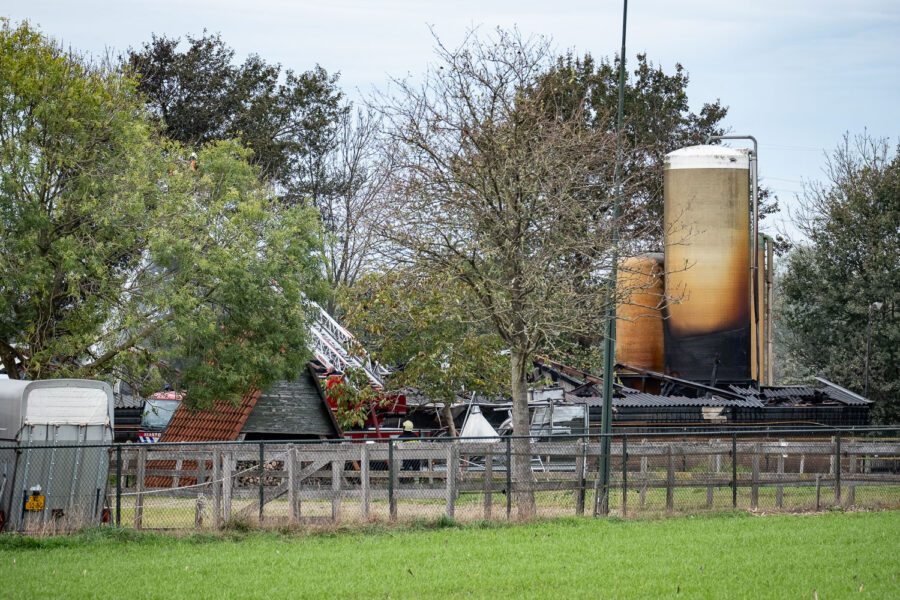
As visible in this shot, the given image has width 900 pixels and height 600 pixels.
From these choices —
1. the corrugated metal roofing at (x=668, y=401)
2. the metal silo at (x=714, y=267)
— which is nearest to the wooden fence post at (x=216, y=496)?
the corrugated metal roofing at (x=668, y=401)

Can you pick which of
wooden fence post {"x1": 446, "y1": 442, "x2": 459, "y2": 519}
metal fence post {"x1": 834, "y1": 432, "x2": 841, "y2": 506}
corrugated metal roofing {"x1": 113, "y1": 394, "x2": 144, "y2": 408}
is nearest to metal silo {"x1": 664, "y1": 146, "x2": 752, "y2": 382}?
metal fence post {"x1": 834, "y1": 432, "x2": 841, "y2": 506}

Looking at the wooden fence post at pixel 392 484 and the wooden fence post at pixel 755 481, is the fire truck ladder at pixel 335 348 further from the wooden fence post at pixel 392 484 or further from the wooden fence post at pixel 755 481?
the wooden fence post at pixel 392 484

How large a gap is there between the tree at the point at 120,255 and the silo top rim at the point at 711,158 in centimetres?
1964

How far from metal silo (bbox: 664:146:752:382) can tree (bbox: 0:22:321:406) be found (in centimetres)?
1905

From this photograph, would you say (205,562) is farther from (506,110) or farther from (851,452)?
(851,452)

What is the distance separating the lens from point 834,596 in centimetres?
1137

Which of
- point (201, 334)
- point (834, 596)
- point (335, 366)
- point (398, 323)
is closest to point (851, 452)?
point (834, 596)

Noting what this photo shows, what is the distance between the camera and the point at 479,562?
1383cm

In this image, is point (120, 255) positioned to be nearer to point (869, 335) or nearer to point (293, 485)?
point (293, 485)

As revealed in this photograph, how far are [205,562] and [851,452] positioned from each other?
46.6ft

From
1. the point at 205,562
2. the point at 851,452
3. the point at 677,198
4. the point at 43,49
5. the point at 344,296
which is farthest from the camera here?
the point at 677,198

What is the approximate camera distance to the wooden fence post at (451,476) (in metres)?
18.1

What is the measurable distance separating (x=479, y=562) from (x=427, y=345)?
1615 centimetres

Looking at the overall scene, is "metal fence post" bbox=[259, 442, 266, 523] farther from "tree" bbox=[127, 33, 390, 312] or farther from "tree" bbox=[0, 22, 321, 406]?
"tree" bbox=[127, 33, 390, 312]
